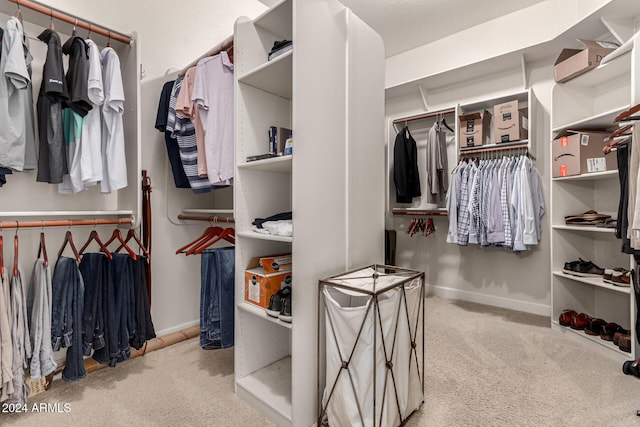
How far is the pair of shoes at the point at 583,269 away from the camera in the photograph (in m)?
2.51

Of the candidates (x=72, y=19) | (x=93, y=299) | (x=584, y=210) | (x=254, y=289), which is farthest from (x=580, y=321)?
(x=72, y=19)

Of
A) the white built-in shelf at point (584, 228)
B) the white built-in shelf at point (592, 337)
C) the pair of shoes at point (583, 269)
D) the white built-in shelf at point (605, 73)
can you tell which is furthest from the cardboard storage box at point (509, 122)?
the white built-in shelf at point (592, 337)

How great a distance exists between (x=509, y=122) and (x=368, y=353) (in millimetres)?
2620

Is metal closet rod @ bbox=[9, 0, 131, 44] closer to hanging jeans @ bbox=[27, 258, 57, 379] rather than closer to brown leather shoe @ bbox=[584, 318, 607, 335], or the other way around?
hanging jeans @ bbox=[27, 258, 57, 379]

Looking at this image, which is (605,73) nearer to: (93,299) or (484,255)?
(484,255)

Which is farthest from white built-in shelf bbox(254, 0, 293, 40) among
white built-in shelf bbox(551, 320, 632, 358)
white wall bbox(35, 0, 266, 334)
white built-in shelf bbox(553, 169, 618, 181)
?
white built-in shelf bbox(551, 320, 632, 358)

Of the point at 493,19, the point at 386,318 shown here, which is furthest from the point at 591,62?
the point at 386,318

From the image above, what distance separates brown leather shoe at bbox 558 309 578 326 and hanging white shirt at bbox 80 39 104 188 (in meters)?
3.31

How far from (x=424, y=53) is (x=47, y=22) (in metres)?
3.52

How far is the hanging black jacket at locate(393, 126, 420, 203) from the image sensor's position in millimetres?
3744

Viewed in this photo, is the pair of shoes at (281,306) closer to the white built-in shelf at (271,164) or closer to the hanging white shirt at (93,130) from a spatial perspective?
the white built-in shelf at (271,164)

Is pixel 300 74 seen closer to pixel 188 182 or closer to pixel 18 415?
pixel 188 182

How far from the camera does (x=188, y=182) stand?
7.47 ft

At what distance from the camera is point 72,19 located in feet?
5.95
